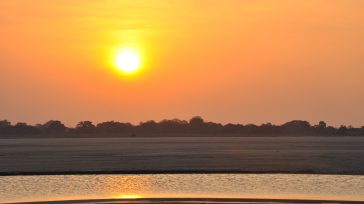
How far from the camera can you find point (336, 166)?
5431cm

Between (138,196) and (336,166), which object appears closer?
(138,196)

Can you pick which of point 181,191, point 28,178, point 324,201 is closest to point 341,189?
point 324,201

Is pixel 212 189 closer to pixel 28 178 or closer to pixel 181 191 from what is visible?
pixel 181 191

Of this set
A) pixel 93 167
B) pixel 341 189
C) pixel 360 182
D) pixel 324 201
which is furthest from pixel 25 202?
pixel 93 167


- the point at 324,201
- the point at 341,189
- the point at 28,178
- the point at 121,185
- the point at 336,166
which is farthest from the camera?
the point at 336,166

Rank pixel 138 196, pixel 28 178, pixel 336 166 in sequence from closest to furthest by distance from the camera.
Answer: pixel 138 196 → pixel 28 178 → pixel 336 166

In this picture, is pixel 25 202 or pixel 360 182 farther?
pixel 360 182

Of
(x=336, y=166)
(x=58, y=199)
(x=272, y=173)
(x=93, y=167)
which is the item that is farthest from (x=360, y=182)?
(x=93, y=167)

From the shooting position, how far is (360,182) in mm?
41281

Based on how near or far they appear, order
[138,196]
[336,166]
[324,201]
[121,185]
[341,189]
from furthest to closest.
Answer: [336,166] → [121,185] → [341,189] → [138,196] → [324,201]

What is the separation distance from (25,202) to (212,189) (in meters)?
10.0

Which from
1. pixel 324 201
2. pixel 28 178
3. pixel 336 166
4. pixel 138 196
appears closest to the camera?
pixel 324 201

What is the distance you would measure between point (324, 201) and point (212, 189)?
7.40 m

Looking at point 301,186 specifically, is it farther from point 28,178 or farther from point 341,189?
point 28,178
